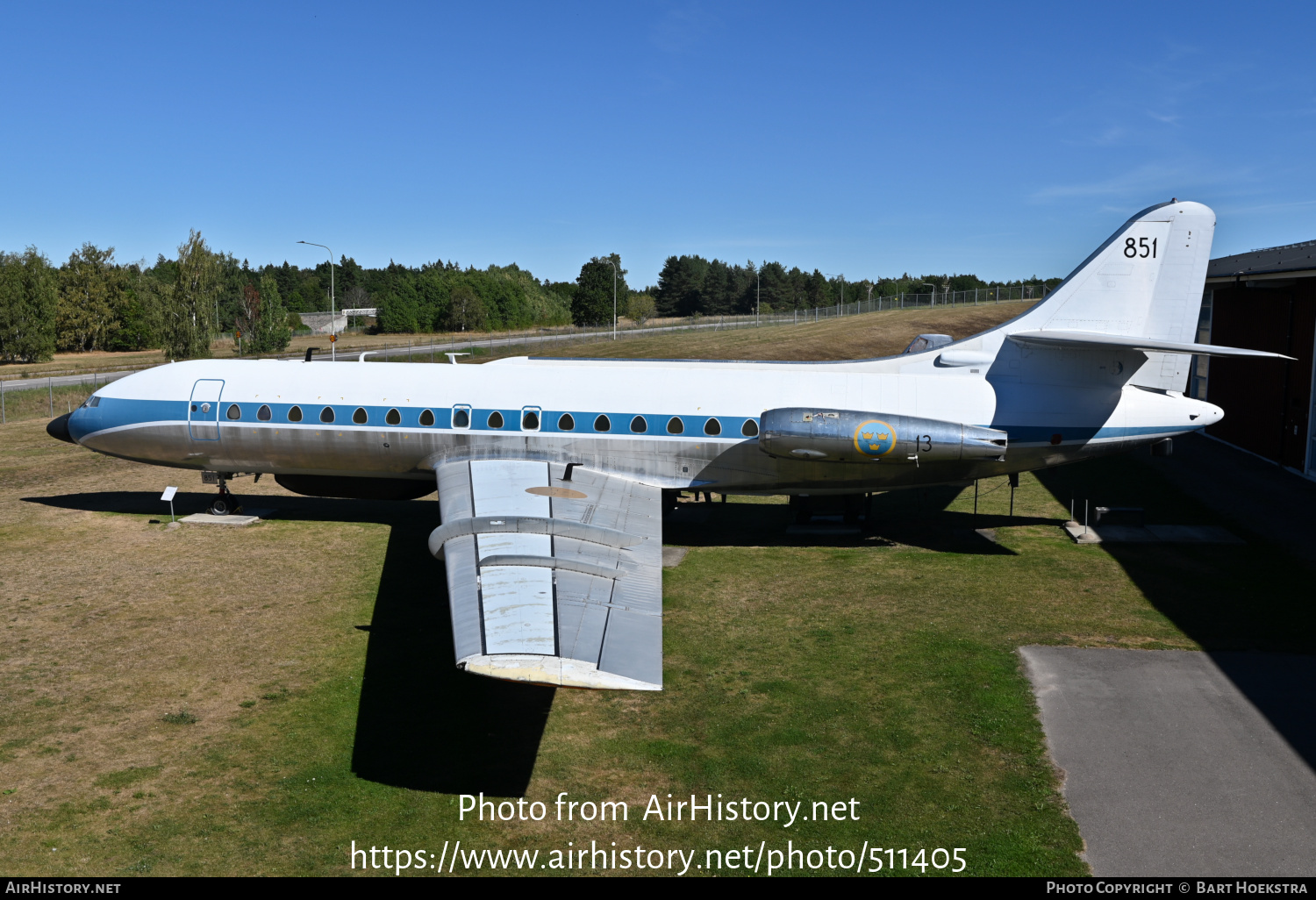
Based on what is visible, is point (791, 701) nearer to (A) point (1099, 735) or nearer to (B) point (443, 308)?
(A) point (1099, 735)

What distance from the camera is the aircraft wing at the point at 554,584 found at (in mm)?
8945

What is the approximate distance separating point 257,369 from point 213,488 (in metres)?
6.23

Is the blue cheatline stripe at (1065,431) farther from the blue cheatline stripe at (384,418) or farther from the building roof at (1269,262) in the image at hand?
the building roof at (1269,262)

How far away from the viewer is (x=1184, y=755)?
36.5 ft

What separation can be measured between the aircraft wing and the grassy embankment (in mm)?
1877

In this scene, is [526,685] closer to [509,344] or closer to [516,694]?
[516,694]

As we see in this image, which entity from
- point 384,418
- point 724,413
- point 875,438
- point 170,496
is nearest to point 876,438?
point 875,438

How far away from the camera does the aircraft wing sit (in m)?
8.95

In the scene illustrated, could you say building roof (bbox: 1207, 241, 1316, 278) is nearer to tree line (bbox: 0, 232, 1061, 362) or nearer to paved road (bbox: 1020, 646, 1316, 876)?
paved road (bbox: 1020, 646, 1316, 876)

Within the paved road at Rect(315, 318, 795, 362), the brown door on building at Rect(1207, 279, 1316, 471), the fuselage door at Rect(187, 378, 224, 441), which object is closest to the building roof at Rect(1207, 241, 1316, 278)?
the brown door on building at Rect(1207, 279, 1316, 471)

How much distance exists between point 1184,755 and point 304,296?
498 ft
